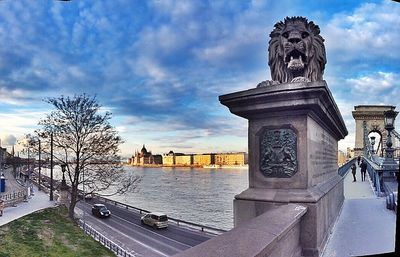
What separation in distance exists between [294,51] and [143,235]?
18.1 m

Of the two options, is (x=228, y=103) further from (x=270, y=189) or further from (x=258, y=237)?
(x=258, y=237)

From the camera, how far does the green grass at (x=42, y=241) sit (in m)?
9.19

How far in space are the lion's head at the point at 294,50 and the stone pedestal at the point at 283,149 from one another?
512 millimetres

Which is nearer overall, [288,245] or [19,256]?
[288,245]

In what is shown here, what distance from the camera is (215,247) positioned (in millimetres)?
1663

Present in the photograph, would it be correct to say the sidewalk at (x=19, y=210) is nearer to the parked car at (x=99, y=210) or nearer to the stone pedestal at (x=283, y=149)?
the parked car at (x=99, y=210)

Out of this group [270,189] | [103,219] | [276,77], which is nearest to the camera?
[270,189]

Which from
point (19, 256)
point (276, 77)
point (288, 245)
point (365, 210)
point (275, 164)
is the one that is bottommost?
point (19, 256)

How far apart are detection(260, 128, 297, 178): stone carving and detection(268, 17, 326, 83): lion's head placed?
2.13ft

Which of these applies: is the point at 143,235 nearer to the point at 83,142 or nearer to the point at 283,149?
the point at 83,142

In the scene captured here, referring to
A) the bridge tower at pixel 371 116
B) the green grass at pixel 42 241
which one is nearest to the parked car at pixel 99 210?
the green grass at pixel 42 241

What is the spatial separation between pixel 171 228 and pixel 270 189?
16.8m

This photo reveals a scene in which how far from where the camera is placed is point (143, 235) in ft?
65.5

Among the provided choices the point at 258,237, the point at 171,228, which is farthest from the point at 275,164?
the point at 171,228
